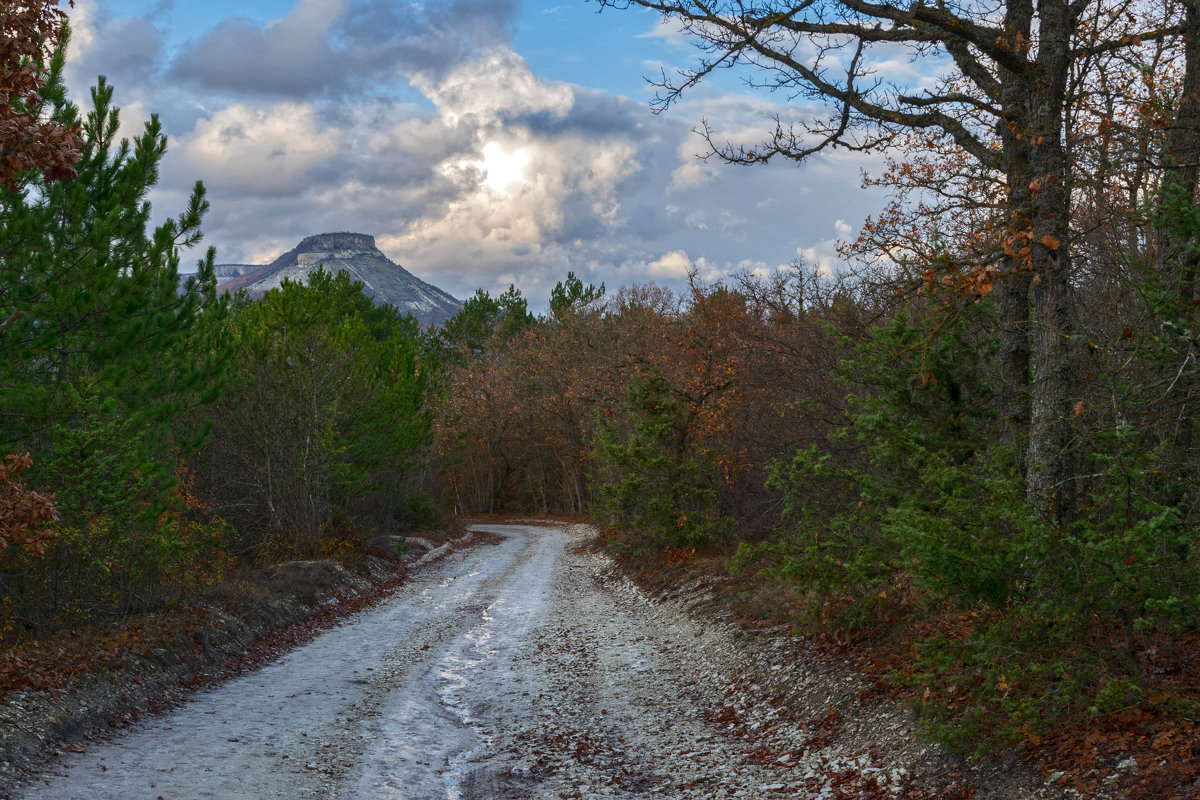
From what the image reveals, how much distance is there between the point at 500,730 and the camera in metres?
9.09

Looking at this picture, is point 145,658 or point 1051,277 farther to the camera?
point 145,658

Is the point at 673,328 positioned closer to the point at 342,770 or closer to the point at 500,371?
the point at 342,770

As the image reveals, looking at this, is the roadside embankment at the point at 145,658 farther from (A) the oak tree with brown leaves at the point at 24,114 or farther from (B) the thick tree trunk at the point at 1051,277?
(B) the thick tree trunk at the point at 1051,277

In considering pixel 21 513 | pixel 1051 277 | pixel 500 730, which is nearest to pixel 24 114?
pixel 21 513

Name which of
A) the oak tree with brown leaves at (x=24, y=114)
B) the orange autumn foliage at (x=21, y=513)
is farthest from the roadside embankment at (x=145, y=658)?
the oak tree with brown leaves at (x=24, y=114)

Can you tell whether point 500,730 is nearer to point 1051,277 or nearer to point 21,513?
point 21,513

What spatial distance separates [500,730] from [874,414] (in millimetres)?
5456

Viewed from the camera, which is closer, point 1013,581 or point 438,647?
point 1013,581

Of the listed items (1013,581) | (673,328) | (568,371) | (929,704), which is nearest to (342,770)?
(929,704)

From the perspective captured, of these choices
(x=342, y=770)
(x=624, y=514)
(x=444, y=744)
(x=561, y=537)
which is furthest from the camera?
(x=561, y=537)

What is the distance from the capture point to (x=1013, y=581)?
6.06 meters

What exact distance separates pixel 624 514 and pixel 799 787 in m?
15.5

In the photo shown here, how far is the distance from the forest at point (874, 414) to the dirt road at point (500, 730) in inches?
46.5

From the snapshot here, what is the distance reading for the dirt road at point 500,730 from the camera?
7.00 m
